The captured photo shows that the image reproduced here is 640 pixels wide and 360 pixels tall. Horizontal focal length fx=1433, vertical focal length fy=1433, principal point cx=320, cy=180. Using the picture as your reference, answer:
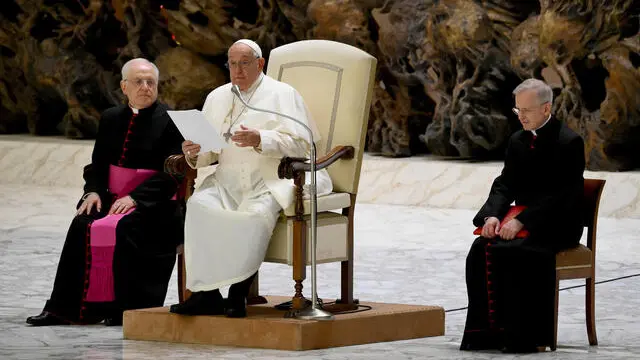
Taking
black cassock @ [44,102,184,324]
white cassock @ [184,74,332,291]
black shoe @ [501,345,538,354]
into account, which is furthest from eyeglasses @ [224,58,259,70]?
black shoe @ [501,345,538,354]

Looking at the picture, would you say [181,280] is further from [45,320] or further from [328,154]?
[328,154]

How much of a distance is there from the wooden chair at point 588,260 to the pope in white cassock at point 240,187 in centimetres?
128

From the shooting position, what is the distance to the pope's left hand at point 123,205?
7.78m

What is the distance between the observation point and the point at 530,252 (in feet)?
22.1

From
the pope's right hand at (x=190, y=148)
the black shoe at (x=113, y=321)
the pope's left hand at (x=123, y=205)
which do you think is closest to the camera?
the pope's right hand at (x=190, y=148)

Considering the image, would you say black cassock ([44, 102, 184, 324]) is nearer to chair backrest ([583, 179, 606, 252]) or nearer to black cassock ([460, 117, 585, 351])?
black cassock ([460, 117, 585, 351])

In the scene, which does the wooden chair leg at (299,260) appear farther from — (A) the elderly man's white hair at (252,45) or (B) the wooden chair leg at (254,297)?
(A) the elderly man's white hair at (252,45)

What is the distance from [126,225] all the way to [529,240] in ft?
7.32

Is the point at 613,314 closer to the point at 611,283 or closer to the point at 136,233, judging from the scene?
the point at 611,283

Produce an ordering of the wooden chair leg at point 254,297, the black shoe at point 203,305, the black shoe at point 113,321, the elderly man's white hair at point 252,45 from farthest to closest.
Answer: the black shoe at point 113,321
the wooden chair leg at point 254,297
the elderly man's white hair at point 252,45
the black shoe at point 203,305

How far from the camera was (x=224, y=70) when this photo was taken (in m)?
15.5

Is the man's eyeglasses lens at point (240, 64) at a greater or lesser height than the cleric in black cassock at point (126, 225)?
greater

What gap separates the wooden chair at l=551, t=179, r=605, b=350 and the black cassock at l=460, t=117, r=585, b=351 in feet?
0.18

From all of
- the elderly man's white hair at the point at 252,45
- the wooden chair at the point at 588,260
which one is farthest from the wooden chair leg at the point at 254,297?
the wooden chair at the point at 588,260
